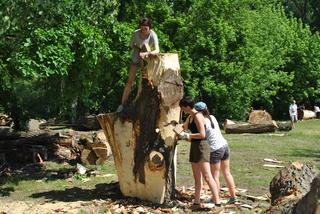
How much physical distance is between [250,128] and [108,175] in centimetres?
1182

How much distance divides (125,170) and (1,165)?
5.82m

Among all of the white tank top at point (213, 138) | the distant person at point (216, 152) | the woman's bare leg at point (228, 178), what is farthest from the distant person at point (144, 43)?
the woman's bare leg at point (228, 178)

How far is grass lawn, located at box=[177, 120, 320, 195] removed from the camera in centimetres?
1148

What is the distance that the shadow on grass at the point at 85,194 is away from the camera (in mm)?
10109

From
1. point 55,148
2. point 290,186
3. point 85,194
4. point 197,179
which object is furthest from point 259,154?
point 290,186

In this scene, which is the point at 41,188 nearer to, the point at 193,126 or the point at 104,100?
the point at 193,126

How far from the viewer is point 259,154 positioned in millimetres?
15547

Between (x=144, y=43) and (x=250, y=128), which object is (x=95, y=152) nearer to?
(x=144, y=43)

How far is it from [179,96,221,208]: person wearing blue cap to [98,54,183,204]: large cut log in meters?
0.49

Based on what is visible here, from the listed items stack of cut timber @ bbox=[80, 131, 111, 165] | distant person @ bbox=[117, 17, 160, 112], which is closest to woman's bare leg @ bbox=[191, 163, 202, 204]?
distant person @ bbox=[117, 17, 160, 112]

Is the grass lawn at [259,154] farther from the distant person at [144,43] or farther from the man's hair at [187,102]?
the distant person at [144,43]

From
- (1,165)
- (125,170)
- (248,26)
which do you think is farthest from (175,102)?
(248,26)

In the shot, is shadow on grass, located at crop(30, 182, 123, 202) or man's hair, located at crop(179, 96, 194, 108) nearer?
man's hair, located at crop(179, 96, 194, 108)

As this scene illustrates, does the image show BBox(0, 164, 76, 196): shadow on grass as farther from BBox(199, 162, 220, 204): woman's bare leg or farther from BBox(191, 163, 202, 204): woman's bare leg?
BBox(199, 162, 220, 204): woman's bare leg
